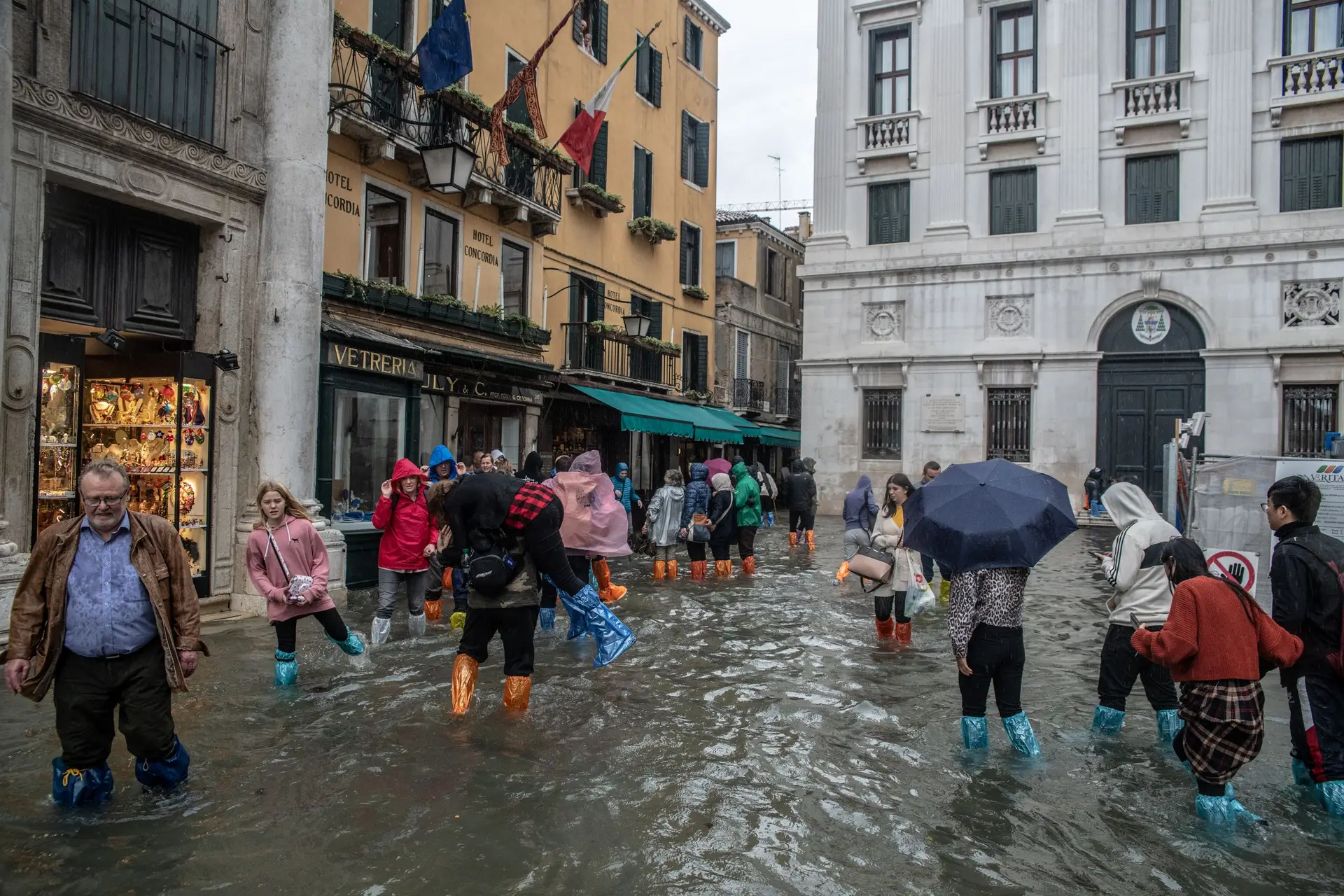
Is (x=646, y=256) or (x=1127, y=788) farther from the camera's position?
(x=646, y=256)

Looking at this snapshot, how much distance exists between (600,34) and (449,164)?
415 inches

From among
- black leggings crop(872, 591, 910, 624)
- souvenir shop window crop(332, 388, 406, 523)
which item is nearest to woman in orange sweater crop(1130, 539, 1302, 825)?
black leggings crop(872, 591, 910, 624)

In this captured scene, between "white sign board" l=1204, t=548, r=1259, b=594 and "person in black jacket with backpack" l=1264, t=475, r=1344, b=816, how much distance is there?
10.2 feet

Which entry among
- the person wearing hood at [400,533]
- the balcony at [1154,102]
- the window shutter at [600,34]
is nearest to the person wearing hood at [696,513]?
the person wearing hood at [400,533]

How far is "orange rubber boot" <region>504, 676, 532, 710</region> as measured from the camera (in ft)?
20.9

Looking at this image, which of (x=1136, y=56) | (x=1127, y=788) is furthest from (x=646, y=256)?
(x=1127, y=788)

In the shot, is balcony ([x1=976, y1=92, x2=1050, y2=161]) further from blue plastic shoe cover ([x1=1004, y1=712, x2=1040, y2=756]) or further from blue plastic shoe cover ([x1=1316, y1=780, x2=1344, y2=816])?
blue plastic shoe cover ([x1=1316, y1=780, x2=1344, y2=816])

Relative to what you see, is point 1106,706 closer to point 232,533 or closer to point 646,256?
point 232,533

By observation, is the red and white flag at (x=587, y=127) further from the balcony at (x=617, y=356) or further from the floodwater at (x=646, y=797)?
the floodwater at (x=646, y=797)

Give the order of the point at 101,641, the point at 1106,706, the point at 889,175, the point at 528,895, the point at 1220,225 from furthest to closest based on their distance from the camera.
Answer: the point at 889,175 < the point at 1220,225 < the point at 1106,706 < the point at 101,641 < the point at 528,895

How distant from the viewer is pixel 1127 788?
203 inches

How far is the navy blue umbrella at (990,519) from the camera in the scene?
208 inches

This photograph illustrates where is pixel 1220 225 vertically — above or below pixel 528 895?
above

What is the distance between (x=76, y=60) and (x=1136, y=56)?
23143 mm
